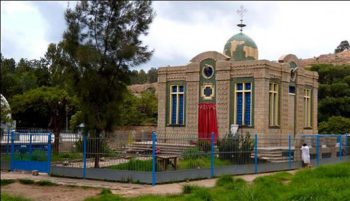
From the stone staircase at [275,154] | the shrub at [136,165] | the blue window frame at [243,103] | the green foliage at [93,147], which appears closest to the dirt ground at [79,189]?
the shrub at [136,165]

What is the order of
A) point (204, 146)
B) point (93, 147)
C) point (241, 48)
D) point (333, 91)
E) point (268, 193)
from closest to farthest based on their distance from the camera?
point (268, 193) → point (93, 147) → point (204, 146) → point (241, 48) → point (333, 91)

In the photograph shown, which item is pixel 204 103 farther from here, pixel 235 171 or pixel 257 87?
pixel 235 171

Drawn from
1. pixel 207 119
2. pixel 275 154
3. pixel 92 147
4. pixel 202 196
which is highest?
pixel 207 119

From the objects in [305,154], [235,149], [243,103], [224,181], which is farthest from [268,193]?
[243,103]

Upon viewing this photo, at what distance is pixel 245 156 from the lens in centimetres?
1844

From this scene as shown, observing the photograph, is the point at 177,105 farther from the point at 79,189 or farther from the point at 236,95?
the point at 79,189

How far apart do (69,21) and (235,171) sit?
28.7ft

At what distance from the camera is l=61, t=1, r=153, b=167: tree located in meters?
17.1

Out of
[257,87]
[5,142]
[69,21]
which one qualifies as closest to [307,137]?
[257,87]

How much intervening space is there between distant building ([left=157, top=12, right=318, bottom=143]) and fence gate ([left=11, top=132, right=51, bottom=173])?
28.6 ft

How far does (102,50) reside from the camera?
17234 millimetres

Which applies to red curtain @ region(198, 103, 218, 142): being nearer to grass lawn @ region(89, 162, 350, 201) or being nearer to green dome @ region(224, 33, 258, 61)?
green dome @ region(224, 33, 258, 61)

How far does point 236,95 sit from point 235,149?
7271 millimetres

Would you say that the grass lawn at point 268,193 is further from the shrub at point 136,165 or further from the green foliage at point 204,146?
the green foliage at point 204,146
